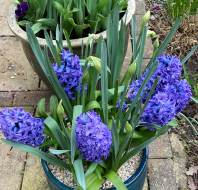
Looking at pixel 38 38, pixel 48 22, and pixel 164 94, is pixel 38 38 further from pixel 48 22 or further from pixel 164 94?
pixel 164 94

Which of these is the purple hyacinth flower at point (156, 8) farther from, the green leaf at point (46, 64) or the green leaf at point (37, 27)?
the green leaf at point (46, 64)

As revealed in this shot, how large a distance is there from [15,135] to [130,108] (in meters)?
0.45

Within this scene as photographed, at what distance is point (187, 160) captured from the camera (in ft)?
7.81

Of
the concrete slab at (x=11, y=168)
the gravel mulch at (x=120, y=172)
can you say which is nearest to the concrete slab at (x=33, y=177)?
the concrete slab at (x=11, y=168)

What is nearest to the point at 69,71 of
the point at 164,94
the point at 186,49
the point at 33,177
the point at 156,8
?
A: the point at 164,94

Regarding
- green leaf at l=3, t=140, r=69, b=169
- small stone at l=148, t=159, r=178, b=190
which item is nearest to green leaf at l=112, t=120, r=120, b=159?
green leaf at l=3, t=140, r=69, b=169

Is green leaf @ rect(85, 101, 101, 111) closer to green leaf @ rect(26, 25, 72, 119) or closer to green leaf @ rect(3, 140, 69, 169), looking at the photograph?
green leaf @ rect(26, 25, 72, 119)

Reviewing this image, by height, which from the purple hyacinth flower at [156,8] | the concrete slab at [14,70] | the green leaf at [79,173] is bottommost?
the concrete slab at [14,70]

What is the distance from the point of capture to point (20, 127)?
61.9 inches

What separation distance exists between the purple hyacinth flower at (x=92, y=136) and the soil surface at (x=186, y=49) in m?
0.87

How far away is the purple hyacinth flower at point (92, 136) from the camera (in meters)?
1.49

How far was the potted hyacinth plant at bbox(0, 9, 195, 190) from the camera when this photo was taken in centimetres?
158

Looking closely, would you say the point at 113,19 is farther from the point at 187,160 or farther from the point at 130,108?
the point at 187,160

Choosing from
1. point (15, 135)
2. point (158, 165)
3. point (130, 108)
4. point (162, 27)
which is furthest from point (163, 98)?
point (162, 27)
